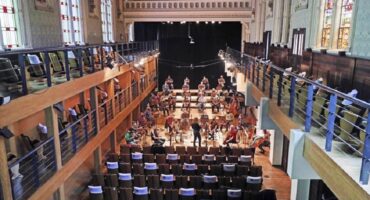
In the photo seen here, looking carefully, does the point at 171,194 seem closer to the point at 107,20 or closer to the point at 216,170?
the point at 216,170

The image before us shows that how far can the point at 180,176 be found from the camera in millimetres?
10414

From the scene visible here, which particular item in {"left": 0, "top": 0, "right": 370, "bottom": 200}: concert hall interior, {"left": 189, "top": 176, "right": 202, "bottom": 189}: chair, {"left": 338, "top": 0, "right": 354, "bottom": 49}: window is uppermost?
{"left": 338, "top": 0, "right": 354, "bottom": 49}: window

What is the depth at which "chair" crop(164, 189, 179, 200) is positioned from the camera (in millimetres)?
9500

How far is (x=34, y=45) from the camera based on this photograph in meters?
10.2

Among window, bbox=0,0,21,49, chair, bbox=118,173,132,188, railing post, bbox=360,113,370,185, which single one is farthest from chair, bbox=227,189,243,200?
window, bbox=0,0,21,49

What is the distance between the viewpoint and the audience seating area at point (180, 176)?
9.44 meters

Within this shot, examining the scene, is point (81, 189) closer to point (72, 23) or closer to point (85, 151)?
point (85, 151)

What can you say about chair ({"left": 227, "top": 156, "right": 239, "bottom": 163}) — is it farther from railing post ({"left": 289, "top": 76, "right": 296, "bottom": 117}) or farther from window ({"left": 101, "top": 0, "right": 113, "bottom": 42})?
window ({"left": 101, "top": 0, "right": 113, "bottom": 42})

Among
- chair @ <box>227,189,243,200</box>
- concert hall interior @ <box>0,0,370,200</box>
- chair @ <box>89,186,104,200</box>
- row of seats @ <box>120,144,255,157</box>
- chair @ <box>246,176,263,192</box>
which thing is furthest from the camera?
row of seats @ <box>120,144,255,157</box>

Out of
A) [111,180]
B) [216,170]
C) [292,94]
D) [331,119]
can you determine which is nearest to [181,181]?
[216,170]

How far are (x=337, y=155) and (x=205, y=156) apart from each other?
8181mm

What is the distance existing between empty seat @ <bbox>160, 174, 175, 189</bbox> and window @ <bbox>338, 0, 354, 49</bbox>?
635cm

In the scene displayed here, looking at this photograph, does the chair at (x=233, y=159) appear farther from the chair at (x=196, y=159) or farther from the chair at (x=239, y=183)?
the chair at (x=239, y=183)

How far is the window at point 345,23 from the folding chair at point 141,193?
675 centimetres
